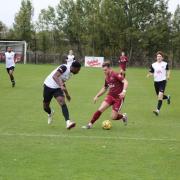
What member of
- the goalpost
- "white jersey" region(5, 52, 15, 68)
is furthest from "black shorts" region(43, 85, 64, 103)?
the goalpost

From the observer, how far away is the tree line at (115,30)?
77.2 metres

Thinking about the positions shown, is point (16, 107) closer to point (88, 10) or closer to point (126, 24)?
point (126, 24)

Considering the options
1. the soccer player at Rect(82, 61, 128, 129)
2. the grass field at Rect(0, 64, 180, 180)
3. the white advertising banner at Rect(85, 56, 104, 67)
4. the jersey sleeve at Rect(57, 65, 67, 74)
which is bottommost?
the white advertising banner at Rect(85, 56, 104, 67)

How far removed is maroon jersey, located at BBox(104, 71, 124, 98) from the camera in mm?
12977

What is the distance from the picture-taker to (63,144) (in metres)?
10.6

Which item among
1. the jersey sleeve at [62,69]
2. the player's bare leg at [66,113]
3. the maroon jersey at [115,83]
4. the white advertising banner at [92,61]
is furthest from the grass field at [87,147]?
the white advertising banner at [92,61]

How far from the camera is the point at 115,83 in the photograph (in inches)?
516

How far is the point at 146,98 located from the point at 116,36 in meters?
57.1

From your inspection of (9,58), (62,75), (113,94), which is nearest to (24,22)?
(9,58)

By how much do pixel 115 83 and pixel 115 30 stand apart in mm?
65084

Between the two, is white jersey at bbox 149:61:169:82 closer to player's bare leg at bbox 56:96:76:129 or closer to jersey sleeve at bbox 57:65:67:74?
player's bare leg at bbox 56:96:76:129

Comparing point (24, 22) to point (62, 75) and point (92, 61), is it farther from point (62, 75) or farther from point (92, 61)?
point (62, 75)

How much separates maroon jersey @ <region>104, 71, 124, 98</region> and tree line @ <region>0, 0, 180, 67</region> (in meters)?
63.3

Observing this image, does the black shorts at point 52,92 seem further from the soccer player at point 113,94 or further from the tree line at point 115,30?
the tree line at point 115,30
